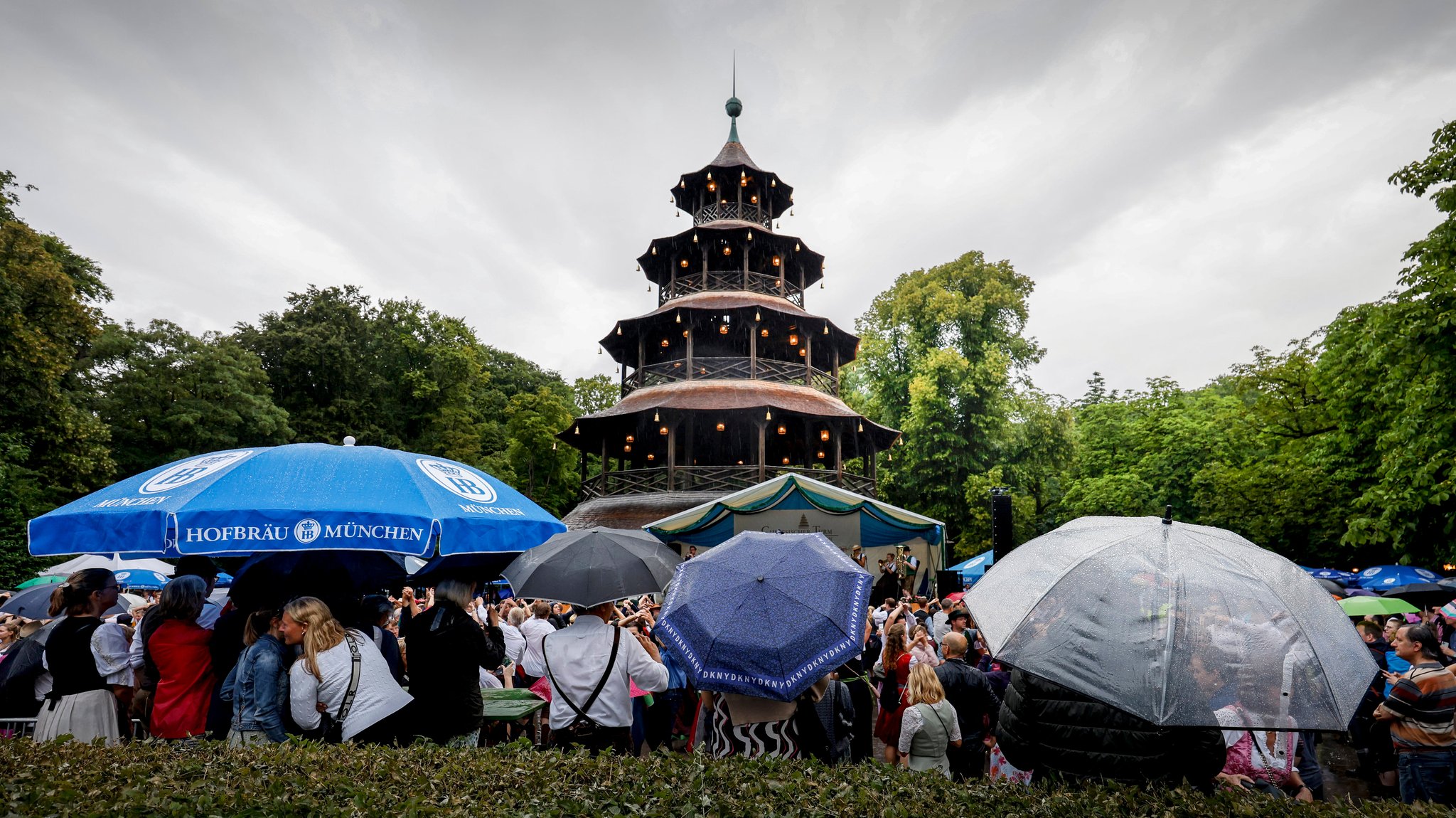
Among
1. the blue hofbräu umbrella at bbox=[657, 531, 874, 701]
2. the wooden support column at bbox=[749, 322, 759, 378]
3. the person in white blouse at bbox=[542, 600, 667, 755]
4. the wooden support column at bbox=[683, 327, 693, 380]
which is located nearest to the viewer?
the blue hofbräu umbrella at bbox=[657, 531, 874, 701]

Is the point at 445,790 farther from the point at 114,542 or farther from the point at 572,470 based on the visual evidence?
the point at 572,470

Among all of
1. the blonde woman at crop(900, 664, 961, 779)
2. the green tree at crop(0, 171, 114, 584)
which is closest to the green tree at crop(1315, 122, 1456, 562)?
the blonde woman at crop(900, 664, 961, 779)

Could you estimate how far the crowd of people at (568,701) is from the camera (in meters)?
3.86

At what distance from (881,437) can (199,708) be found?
23712 mm

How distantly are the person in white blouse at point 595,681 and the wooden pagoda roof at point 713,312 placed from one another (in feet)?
69.4

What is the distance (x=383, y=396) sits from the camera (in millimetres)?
43938

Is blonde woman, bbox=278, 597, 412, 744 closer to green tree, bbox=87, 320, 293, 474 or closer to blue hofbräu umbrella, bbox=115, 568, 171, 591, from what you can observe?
blue hofbräu umbrella, bbox=115, 568, 171, 591

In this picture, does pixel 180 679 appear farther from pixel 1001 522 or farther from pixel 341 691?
pixel 1001 522

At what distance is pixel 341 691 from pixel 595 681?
4.74ft

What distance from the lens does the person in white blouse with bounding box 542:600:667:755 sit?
4.73 metres

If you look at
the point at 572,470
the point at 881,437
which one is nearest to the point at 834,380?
the point at 881,437

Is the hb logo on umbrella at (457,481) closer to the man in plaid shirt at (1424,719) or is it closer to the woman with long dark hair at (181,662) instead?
the woman with long dark hair at (181,662)

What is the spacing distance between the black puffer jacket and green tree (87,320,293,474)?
1437 inches

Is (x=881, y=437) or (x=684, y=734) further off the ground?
(x=881, y=437)
